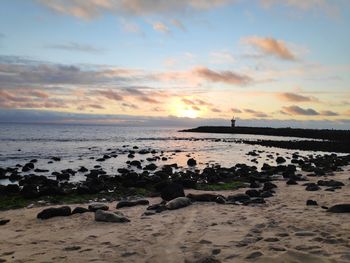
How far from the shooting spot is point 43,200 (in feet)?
45.8

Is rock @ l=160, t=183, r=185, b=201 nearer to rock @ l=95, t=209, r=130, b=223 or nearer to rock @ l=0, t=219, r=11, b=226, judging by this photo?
rock @ l=95, t=209, r=130, b=223

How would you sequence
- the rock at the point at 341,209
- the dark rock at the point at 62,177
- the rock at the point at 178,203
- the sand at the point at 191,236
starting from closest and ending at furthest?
the sand at the point at 191,236 → the rock at the point at 341,209 → the rock at the point at 178,203 → the dark rock at the point at 62,177

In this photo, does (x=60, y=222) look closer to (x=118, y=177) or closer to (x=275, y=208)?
(x=275, y=208)

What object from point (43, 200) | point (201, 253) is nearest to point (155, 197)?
point (43, 200)

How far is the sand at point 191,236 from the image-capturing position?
6.34 metres

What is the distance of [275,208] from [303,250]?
437 cm

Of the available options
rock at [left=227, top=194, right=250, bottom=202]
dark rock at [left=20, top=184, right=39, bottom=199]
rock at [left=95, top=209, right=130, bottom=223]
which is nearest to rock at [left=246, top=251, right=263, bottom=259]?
rock at [left=95, top=209, right=130, bottom=223]

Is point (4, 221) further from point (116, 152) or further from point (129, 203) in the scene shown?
point (116, 152)

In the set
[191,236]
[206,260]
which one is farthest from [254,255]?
[191,236]

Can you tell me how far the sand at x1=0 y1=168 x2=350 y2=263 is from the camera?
6.34 meters

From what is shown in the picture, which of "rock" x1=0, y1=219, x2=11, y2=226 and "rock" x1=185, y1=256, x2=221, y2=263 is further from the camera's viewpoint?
"rock" x1=0, y1=219, x2=11, y2=226

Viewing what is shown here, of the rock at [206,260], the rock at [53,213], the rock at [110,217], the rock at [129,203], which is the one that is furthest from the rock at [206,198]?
the rock at [206,260]

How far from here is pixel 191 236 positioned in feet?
25.3

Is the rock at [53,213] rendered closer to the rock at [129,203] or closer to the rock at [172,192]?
the rock at [129,203]
